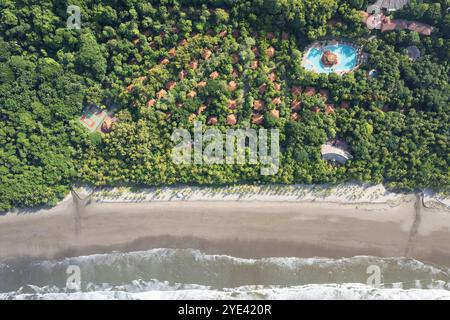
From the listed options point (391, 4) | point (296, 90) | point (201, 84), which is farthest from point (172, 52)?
point (391, 4)

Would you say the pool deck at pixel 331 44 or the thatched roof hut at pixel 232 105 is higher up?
the pool deck at pixel 331 44

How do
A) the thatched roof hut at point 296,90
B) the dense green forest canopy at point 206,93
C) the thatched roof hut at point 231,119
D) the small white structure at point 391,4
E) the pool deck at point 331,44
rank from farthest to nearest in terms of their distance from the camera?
the pool deck at point 331,44 → the thatched roof hut at point 296,90 → the thatched roof hut at point 231,119 → the small white structure at point 391,4 → the dense green forest canopy at point 206,93

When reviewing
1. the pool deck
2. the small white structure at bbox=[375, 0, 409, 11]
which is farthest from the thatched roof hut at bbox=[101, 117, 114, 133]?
the small white structure at bbox=[375, 0, 409, 11]

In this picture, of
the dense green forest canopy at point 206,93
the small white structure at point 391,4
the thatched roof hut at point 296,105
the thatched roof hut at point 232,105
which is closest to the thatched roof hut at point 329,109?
the dense green forest canopy at point 206,93

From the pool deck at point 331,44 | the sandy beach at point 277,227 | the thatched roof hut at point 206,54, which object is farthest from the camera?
the sandy beach at point 277,227

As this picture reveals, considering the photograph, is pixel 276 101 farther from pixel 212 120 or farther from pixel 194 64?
pixel 194 64

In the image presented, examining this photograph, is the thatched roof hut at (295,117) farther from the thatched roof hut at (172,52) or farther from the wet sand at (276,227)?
the thatched roof hut at (172,52)
